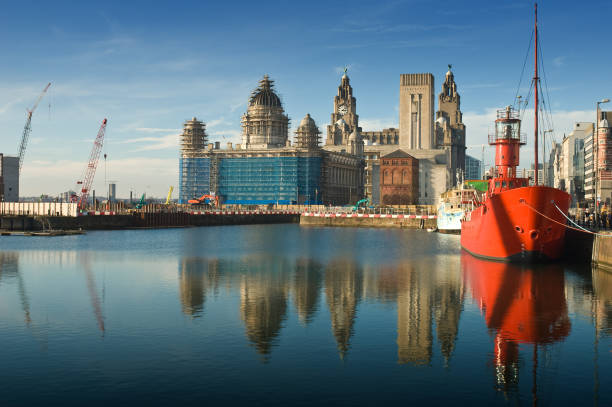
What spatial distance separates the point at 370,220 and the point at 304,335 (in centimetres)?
12338

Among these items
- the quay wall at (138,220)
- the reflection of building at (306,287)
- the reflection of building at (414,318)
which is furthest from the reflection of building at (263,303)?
the quay wall at (138,220)

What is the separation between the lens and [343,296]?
4125 centimetres

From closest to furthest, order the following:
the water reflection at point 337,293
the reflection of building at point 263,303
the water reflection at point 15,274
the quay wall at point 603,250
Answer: the reflection of building at point 263,303
the water reflection at point 337,293
the water reflection at point 15,274
the quay wall at point 603,250

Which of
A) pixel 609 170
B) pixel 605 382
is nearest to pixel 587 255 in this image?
pixel 605 382

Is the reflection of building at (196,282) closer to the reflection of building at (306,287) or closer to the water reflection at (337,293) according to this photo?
the water reflection at (337,293)

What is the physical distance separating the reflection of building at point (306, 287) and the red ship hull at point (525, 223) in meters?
16.6

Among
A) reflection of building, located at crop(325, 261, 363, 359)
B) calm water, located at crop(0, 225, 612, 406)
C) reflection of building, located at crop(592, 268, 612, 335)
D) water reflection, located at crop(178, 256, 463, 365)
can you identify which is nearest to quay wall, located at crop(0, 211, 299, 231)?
water reflection, located at crop(178, 256, 463, 365)

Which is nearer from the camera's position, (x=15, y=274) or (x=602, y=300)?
(x=602, y=300)

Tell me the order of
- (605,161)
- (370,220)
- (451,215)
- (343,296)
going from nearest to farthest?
1. (343,296)
2. (451,215)
3. (605,161)
4. (370,220)

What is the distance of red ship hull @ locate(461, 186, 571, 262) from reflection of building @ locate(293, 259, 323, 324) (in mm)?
16569

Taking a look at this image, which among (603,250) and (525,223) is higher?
(525,223)

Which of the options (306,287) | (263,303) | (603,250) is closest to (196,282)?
(306,287)

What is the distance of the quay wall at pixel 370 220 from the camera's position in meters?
146

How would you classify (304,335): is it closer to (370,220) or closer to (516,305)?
(516,305)
